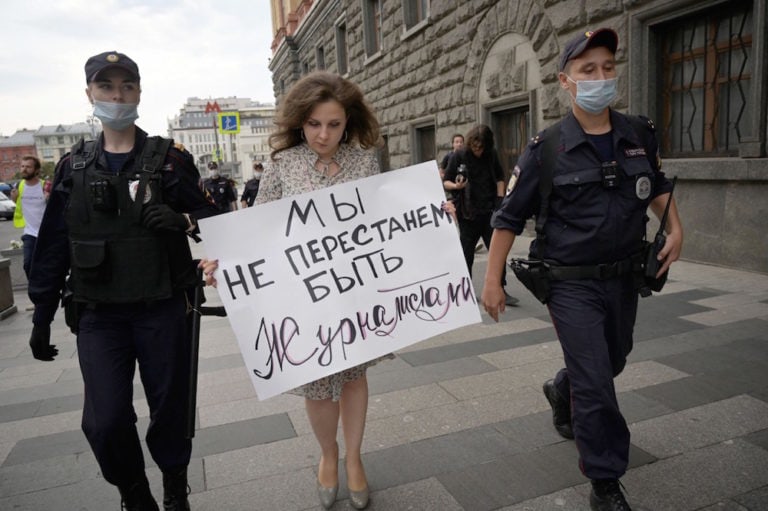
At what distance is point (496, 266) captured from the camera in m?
2.64

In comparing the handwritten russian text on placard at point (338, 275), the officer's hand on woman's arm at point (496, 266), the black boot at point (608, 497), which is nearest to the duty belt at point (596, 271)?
the officer's hand on woman's arm at point (496, 266)

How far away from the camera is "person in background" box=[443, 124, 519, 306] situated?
5879 mm

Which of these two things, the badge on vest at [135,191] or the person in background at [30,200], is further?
the person in background at [30,200]

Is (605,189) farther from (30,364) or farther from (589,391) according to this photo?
(30,364)

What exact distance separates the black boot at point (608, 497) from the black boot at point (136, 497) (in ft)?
5.79

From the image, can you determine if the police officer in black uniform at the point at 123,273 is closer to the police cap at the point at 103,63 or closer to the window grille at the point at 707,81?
the police cap at the point at 103,63

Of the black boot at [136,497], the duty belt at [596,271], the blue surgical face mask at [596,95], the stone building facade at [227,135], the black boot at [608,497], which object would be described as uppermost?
the stone building facade at [227,135]

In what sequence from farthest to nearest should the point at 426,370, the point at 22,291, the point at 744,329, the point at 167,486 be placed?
the point at 22,291 → the point at 744,329 → the point at 426,370 → the point at 167,486

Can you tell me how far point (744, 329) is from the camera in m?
4.53

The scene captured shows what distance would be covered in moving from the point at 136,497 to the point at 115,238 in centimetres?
102

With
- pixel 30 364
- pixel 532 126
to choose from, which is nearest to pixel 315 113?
pixel 30 364

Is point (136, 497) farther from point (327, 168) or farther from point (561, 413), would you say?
point (561, 413)

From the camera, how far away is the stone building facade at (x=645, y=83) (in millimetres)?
6383

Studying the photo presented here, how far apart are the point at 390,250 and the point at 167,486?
134 cm
